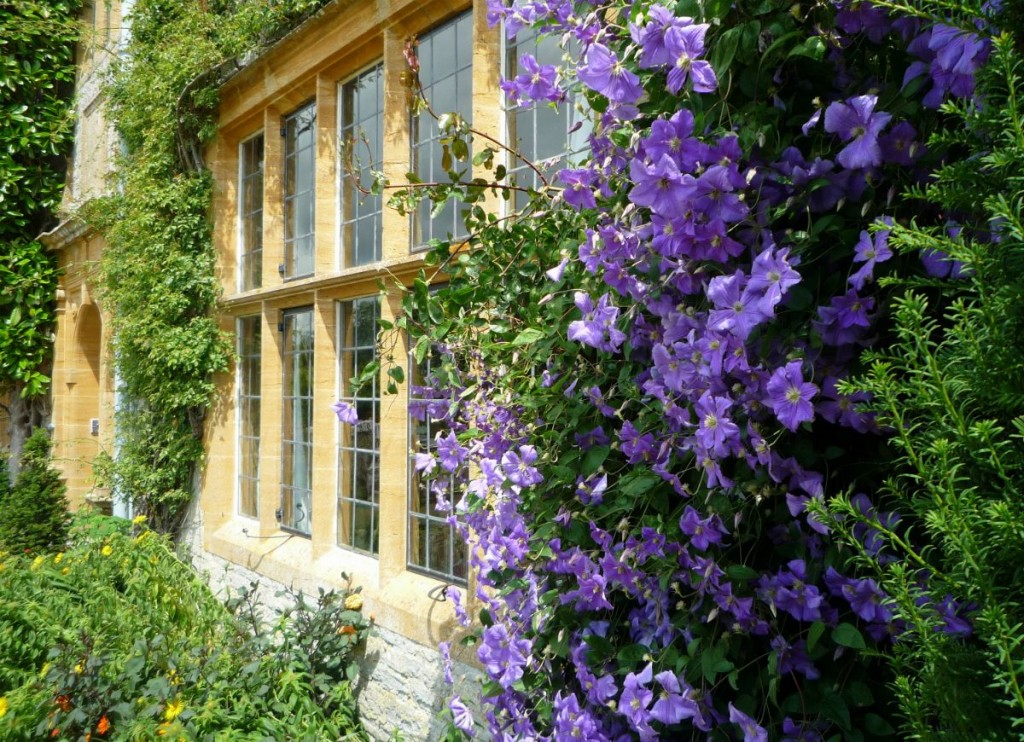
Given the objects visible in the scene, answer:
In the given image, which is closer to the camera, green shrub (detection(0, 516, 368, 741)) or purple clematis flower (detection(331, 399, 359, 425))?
purple clematis flower (detection(331, 399, 359, 425))

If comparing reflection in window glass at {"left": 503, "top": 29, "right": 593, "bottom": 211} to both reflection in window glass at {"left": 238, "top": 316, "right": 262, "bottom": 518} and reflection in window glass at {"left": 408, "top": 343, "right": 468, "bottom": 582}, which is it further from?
reflection in window glass at {"left": 238, "top": 316, "right": 262, "bottom": 518}

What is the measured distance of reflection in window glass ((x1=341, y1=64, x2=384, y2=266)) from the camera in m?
5.34

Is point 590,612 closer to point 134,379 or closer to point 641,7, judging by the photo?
point 641,7

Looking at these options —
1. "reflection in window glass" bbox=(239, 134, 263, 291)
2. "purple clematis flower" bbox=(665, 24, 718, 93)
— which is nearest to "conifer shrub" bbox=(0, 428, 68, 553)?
"reflection in window glass" bbox=(239, 134, 263, 291)

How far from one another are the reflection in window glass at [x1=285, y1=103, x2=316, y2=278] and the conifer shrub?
4.59m

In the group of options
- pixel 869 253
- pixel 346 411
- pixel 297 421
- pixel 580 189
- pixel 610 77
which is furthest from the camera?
pixel 297 421

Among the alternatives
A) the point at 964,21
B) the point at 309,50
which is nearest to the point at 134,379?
the point at 309,50

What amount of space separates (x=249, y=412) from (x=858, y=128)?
A: 584 cm

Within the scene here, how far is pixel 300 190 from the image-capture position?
6164 millimetres

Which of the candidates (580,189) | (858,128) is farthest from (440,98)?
(858,128)

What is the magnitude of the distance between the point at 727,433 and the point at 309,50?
190 inches

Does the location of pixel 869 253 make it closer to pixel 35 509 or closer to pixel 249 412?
pixel 249 412

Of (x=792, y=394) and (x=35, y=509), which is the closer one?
(x=792, y=394)

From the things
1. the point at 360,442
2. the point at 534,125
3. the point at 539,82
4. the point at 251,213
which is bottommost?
the point at 360,442
